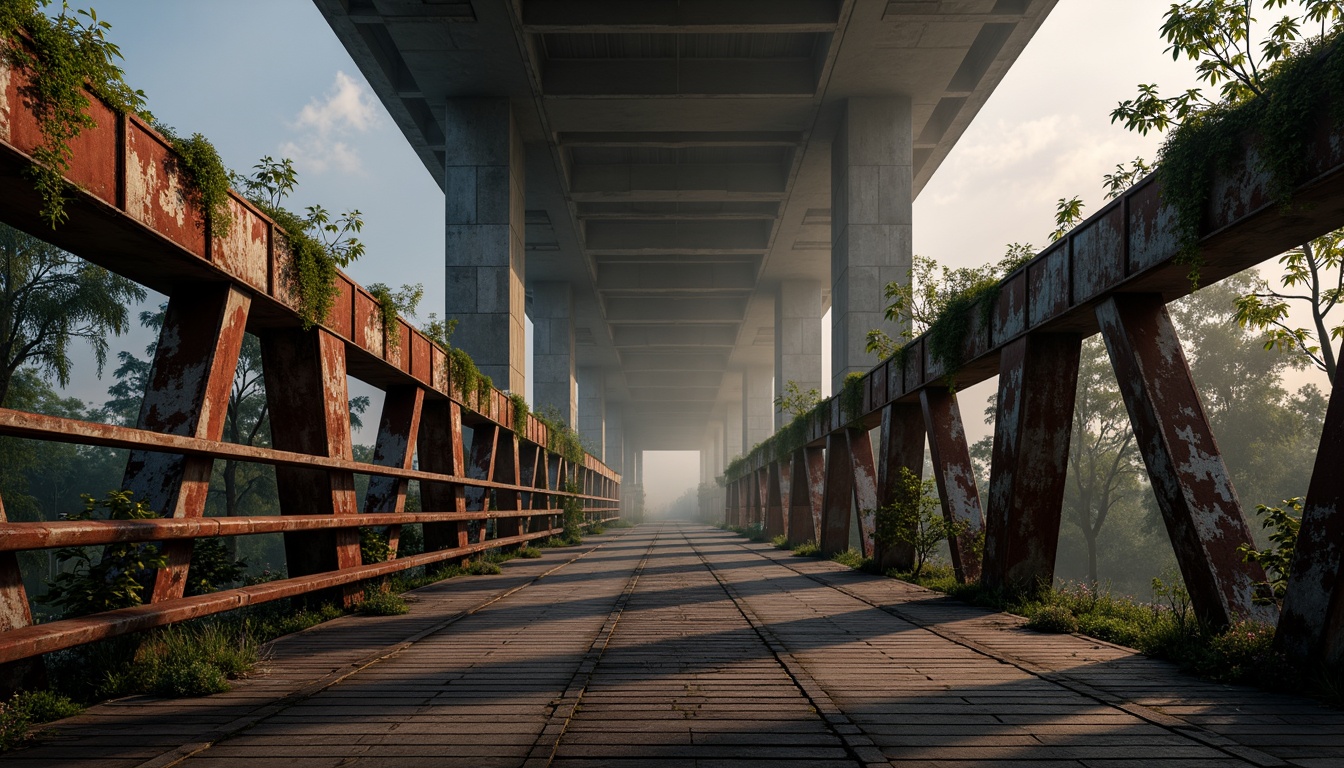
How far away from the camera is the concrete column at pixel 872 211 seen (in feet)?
73.2

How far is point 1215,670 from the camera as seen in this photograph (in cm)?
521

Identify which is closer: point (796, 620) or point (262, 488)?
point (796, 620)

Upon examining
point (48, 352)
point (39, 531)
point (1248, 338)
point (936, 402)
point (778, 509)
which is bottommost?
point (778, 509)

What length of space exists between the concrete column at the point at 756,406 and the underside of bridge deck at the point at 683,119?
60.0 feet

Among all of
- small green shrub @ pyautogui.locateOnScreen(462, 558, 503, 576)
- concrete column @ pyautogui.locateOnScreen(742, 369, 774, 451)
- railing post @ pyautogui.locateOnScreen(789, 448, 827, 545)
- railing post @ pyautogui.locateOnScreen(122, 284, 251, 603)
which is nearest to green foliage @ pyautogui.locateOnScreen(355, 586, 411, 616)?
railing post @ pyautogui.locateOnScreen(122, 284, 251, 603)

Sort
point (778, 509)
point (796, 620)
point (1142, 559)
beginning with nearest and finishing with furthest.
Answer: point (796, 620), point (778, 509), point (1142, 559)

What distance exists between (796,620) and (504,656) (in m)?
2.98

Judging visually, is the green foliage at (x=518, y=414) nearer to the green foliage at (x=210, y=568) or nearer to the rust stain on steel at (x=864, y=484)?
the rust stain on steel at (x=864, y=484)

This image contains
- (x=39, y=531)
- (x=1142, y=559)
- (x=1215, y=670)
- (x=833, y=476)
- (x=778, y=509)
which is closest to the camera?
(x=39, y=531)

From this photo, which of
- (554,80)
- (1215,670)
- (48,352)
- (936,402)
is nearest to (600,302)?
(554,80)

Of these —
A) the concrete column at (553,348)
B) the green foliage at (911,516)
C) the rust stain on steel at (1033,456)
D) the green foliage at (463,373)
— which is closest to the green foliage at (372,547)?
the green foliage at (463,373)

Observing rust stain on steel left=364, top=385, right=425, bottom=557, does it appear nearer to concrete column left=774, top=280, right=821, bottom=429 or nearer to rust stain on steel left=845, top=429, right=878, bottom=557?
rust stain on steel left=845, top=429, right=878, bottom=557

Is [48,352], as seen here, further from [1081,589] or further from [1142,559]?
[1142,559]

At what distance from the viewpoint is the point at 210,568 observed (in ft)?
23.4
